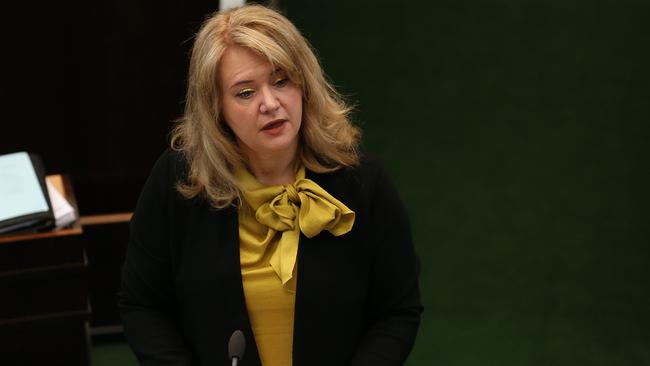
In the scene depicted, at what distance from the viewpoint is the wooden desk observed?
2551 millimetres

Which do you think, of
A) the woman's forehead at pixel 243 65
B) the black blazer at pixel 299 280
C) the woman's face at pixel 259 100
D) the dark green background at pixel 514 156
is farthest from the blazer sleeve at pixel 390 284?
the dark green background at pixel 514 156

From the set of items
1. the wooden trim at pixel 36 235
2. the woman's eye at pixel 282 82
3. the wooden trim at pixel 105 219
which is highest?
the woman's eye at pixel 282 82

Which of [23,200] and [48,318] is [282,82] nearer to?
[23,200]

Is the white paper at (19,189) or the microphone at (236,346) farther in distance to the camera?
the white paper at (19,189)

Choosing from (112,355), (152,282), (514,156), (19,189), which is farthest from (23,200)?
(514,156)

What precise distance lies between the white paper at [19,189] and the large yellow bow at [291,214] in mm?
740

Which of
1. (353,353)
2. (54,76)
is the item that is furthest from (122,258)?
(353,353)

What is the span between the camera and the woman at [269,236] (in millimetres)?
1961

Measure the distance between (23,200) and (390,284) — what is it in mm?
1029

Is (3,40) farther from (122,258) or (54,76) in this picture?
(122,258)

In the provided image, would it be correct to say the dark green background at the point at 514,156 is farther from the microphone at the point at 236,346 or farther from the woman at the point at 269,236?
the microphone at the point at 236,346

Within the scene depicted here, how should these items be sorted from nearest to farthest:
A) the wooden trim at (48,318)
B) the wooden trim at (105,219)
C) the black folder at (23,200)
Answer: the black folder at (23,200), the wooden trim at (48,318), the wooden trim at (105,219)

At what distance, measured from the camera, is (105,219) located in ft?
11.3

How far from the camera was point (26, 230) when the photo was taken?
2520 mm
